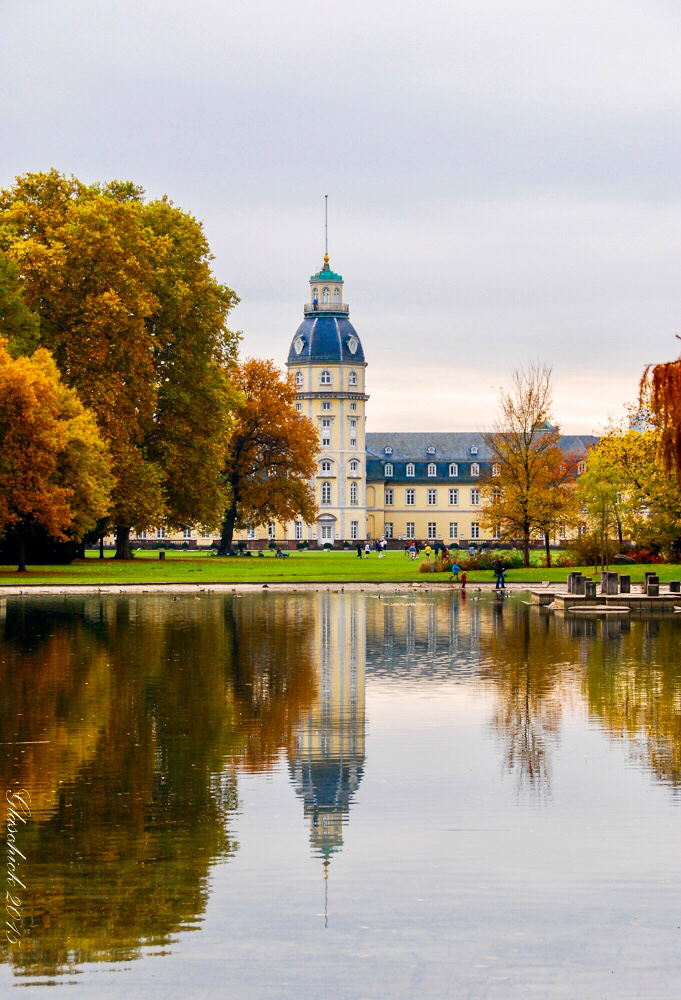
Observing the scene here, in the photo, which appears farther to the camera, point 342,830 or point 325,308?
point 325,308

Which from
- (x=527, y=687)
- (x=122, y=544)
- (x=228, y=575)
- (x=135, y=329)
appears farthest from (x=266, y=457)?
(x=527, y=687)

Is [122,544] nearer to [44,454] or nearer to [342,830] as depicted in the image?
[44,454]

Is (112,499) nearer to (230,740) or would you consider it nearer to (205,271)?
(205,271)

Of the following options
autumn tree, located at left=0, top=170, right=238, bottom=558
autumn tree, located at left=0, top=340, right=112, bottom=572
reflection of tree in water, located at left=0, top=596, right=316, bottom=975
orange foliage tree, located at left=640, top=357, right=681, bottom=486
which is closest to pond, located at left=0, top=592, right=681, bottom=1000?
reflection of tree in water, located at left=0, top=596, right=316, bottom=975

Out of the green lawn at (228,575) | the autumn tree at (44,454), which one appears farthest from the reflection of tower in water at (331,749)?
the green lawn at (228,575)

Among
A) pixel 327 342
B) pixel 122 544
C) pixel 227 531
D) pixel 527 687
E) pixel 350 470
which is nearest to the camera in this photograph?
pixel 527 687

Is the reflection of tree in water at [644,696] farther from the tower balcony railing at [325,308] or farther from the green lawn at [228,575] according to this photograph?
the tower balcony railing at [325,308]

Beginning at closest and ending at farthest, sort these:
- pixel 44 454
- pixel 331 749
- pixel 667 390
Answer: pixel 331 749
pixel 667 390
pixel 44 454

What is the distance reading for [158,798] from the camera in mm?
12070

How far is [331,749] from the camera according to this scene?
14547 millimetres

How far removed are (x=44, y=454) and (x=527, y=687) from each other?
3703 cm

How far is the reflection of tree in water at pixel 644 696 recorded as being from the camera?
1442 centimetres

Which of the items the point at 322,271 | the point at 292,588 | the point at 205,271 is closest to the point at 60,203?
the point at 205,271

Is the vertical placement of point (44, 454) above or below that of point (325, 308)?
below
